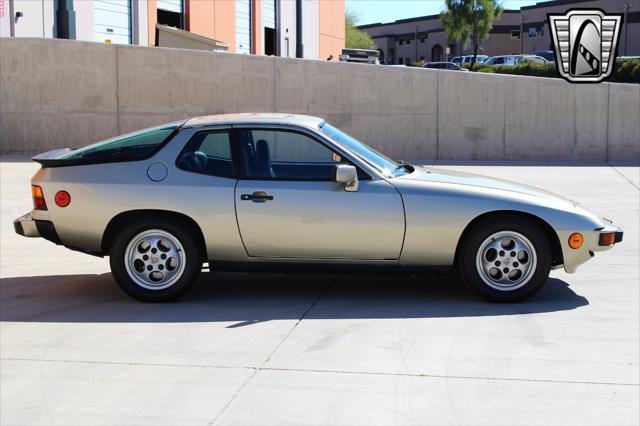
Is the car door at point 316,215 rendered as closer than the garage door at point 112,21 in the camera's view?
Yes

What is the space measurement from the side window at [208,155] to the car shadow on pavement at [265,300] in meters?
1.04

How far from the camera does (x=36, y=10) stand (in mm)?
23672

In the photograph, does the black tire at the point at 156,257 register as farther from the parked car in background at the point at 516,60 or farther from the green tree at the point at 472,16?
the green tree at the point at 472,16

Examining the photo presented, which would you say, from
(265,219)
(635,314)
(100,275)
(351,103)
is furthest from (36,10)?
(635,314)

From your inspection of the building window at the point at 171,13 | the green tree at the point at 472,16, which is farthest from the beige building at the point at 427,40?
the building window at the point at 171,13

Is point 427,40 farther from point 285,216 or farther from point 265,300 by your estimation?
point 285,216

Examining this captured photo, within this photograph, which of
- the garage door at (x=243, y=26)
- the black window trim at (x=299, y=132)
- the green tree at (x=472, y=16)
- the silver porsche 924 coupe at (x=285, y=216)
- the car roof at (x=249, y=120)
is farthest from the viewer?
the green tree at (x=472, y=16)

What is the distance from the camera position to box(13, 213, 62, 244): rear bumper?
7.11m

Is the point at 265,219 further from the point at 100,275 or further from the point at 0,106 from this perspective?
the point at 0,106

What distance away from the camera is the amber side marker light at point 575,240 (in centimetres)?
684

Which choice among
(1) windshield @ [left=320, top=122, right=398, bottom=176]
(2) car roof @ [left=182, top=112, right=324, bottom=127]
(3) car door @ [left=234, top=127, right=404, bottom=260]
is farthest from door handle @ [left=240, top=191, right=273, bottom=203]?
(1) windshield @ [left=320, top=122, right=398, bottom=176]

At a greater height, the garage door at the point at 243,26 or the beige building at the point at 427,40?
the beige building at the point at 427,40

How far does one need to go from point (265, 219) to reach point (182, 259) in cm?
71

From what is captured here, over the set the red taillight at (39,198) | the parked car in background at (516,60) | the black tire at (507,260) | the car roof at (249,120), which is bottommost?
the black tire at (507,260)
